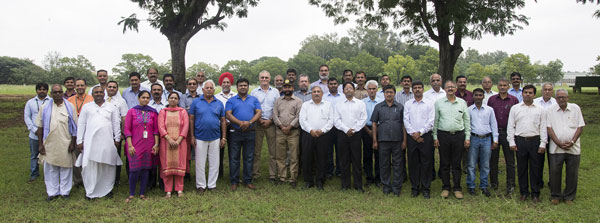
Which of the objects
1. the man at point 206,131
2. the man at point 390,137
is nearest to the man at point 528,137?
the man at point 390,137

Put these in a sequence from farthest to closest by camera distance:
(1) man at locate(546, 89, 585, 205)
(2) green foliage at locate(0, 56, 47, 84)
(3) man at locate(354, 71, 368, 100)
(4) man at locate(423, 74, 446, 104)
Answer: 1. (2) green foliage at locate(0, 56, 47, 84)
2. (3) man at locate(354, 71, 368, 100)
3. (4) man at locate(423, 74, 446, 104)
4. (1) man at locate(546, 89, 585, 205)

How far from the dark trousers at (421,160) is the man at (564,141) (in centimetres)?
167

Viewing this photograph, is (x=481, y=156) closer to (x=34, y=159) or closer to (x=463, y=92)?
(x=463, y=92)

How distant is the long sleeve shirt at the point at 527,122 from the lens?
17.1ft

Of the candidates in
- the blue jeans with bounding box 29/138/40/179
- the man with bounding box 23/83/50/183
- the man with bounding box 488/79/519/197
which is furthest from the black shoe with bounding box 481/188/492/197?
the blue jeans with bounding box 29/138/40/179

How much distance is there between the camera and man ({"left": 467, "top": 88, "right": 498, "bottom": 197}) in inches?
219

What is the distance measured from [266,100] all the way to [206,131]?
1.30m

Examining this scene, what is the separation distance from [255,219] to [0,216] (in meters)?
3.39

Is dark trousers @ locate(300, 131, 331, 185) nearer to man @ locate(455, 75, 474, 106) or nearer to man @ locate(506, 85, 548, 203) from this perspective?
man @ locate(455, 75, 474, 106)

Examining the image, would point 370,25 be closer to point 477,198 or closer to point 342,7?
point 342,7

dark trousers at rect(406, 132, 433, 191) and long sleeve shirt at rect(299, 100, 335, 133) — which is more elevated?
long sleeve shirt at rect(299, 100, 335, 133)

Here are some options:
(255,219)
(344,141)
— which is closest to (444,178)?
(344,141)

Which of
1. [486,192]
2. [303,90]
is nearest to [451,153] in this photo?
[486,192]

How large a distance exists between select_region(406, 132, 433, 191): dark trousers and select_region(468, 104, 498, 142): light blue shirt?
2.38 ft
